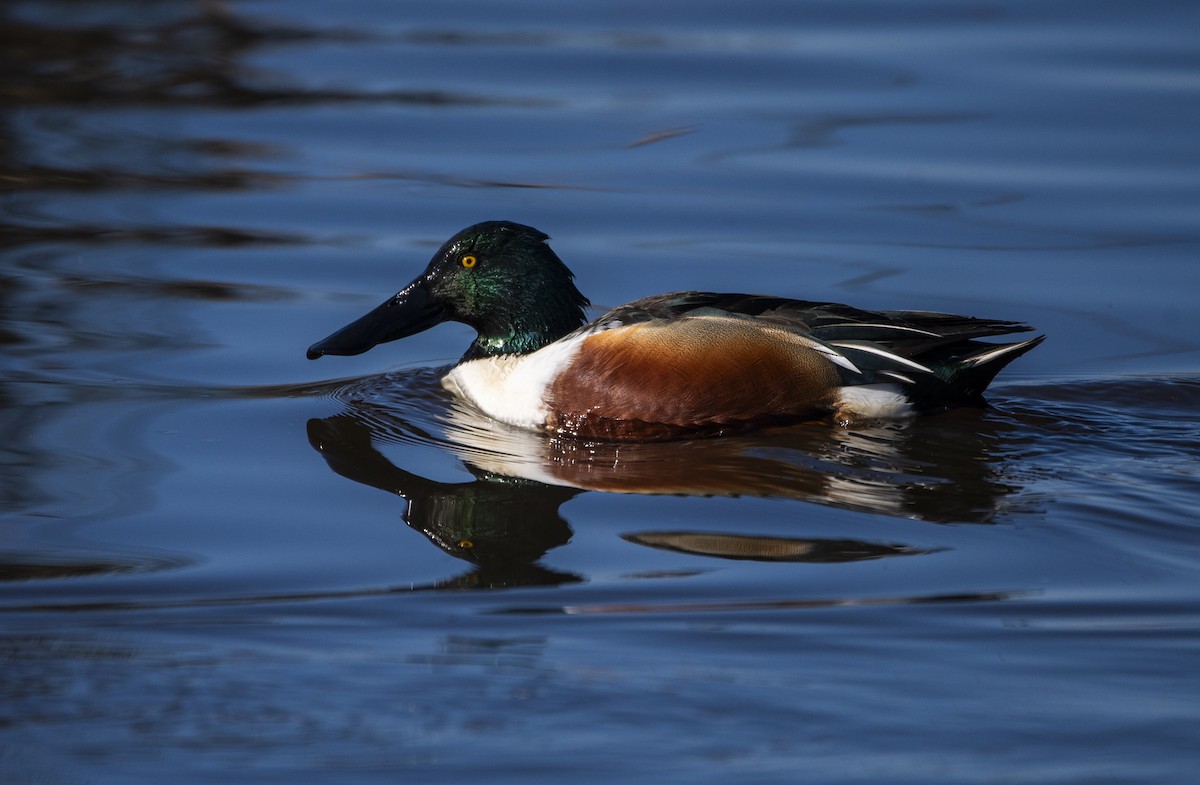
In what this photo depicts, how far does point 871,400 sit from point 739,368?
53 centimetres

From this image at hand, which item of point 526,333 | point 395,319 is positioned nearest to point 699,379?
point 526,333

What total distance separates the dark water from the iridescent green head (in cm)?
27

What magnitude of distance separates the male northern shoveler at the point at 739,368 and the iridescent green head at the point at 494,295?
0.89ft

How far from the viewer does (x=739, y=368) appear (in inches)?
240

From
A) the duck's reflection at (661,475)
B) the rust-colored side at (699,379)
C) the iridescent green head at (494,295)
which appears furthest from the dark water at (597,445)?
the iridescent green head at (494,295)

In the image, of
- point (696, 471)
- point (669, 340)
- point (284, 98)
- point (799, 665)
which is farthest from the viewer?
point (284, 98)

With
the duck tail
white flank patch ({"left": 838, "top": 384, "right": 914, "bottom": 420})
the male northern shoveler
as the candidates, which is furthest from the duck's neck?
the duck tail

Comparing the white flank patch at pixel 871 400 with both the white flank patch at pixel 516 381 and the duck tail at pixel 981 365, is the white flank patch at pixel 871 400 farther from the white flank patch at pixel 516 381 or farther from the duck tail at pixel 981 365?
the white flank patch at pixel 516 381

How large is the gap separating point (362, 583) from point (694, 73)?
773cm

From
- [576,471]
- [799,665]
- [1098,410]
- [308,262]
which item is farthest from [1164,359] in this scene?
[308,262]

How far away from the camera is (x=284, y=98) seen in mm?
11461

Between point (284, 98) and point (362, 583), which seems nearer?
point (362, 583)

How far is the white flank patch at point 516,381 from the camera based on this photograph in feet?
20.8

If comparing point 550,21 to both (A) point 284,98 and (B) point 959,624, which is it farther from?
(B) point 959,624
